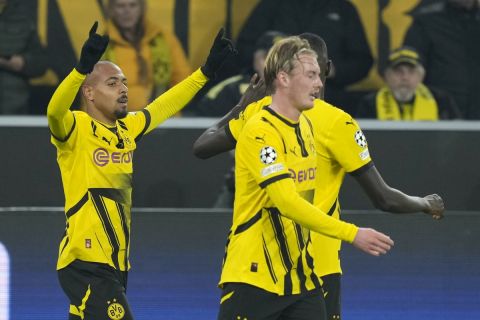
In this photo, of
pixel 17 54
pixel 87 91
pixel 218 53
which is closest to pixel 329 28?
pixel 17 54

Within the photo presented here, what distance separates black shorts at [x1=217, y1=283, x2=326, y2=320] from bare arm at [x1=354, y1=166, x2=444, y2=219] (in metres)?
0.50

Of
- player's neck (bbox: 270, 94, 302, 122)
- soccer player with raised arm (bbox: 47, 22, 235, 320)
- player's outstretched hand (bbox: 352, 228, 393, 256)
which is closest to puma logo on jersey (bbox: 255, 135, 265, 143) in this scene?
player's neck (bbox: 270, 94, 302, 122)

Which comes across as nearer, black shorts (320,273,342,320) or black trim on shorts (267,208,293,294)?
black trim on shorts (267,208,293,294)

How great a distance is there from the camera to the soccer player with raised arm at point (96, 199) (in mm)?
6012

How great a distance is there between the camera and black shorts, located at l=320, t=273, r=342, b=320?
5.70 metres

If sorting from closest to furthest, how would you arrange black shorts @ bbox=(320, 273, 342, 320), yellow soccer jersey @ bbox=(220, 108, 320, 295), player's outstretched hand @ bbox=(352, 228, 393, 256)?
player's outstretched hand @ bbox=(352, 228, 393, 256) < yellow soccer jersey @ bbox=(220, 108, 320, 295) < black shorts @ bbox=(320, 273, 342, 320)

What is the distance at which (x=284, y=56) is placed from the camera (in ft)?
16.6

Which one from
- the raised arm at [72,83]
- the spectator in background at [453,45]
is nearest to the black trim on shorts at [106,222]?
the raised arm at [72,83]

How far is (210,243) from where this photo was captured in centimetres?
745

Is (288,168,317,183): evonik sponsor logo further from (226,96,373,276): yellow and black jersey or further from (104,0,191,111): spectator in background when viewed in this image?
(104,0,191,111): spectator in background

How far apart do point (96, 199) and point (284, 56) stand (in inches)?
56.1

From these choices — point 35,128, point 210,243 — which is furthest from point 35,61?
point 210,243

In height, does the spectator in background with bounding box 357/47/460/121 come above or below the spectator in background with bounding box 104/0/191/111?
below

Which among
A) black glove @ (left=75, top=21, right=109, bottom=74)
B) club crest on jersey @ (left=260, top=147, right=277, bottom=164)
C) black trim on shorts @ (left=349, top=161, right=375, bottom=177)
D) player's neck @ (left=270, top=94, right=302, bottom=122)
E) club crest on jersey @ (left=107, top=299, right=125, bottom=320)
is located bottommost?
club crest on jersey @ (left=107, top=299, right=125, bottom=320)
